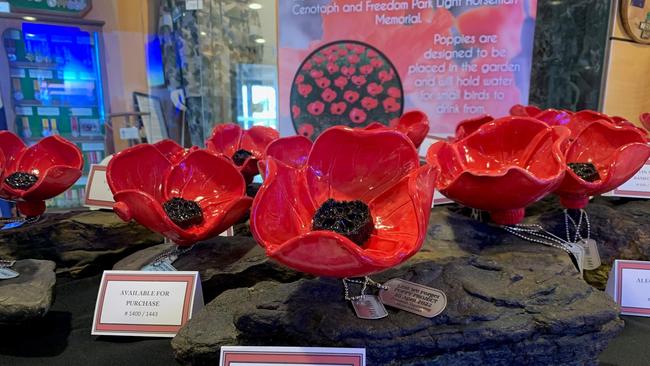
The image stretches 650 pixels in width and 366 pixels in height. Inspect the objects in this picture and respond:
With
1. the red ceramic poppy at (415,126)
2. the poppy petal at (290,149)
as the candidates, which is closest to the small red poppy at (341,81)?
the red ceramic poppy at (415,126)

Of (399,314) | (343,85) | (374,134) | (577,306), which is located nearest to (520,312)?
(577,306)

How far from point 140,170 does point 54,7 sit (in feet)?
5.49

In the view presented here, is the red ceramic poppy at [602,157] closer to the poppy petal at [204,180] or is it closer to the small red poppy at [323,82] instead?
the poppy petal at [204,180]

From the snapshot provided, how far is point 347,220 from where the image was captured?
628 millimetres

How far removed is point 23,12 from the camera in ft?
6.53

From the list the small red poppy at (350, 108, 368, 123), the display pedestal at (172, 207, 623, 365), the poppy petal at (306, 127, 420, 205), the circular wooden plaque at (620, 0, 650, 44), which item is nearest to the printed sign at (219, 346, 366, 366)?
the display pedestal at (172, 207, 623, 365)

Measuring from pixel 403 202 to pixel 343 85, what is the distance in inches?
54.2

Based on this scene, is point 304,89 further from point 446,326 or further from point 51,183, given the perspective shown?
point 446,326

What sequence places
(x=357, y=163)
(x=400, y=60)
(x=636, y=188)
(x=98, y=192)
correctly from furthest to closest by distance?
1. (x=400, y=60)
2. (x=98, y=192)
3. (x=636, y=188)
4. (x=357, y=163)

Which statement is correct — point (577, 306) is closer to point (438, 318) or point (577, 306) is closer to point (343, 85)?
point (438, 318)

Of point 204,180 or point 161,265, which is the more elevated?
point 204,180

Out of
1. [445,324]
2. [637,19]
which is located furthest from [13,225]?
[637,19]

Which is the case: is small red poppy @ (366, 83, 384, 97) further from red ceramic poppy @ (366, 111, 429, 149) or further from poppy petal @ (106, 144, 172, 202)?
poppy petal @ (106, 144, 172, 202)

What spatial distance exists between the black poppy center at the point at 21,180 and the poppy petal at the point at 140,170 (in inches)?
14.6
